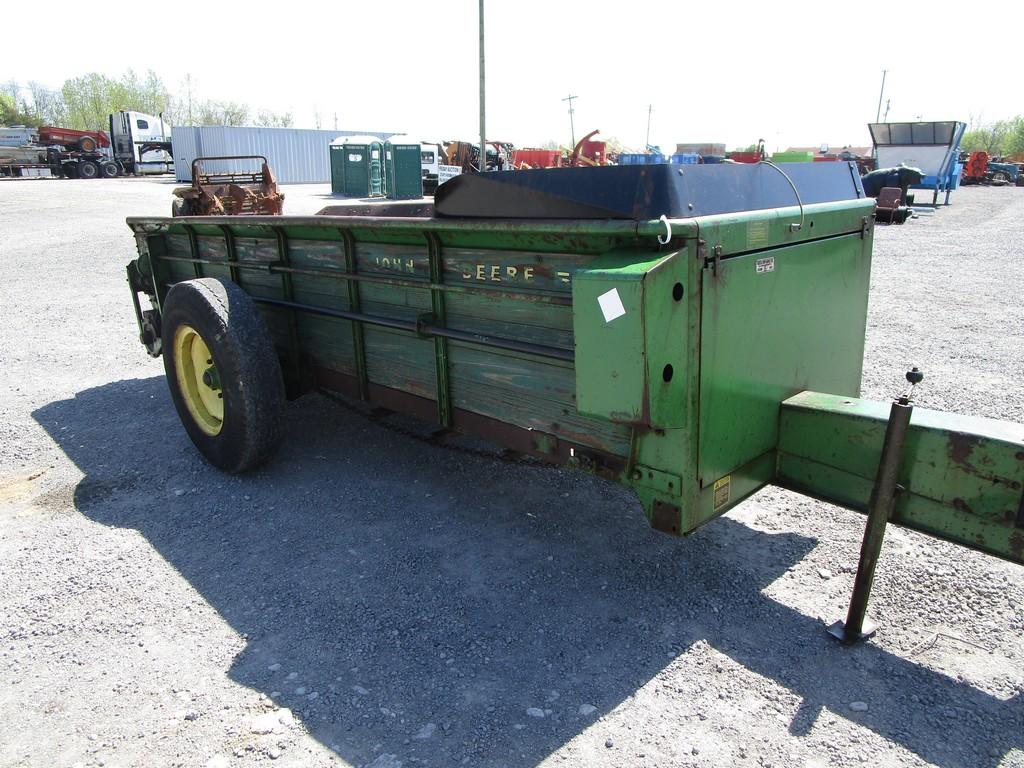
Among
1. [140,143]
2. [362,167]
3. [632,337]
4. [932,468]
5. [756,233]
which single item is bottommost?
[932,468]

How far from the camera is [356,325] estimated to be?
377 centimetres

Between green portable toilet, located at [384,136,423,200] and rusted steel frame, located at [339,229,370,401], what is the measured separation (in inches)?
826

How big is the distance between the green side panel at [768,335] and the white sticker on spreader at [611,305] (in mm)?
354

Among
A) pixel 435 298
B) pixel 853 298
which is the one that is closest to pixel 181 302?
pixel 435 298

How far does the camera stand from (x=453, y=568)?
3.23 m

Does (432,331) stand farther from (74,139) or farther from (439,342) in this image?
(74,139)

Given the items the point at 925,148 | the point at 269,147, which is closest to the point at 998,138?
the point at 925,148

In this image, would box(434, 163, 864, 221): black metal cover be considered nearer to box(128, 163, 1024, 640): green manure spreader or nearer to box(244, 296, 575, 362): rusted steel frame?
box(128, 163, 1024, 640): green manure spreader

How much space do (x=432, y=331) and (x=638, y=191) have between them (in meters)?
1.18

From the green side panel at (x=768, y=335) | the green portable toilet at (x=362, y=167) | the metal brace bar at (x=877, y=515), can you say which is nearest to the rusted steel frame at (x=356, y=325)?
the green side panel at (x=768, y=335)

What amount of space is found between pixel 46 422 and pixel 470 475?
307 centimetres

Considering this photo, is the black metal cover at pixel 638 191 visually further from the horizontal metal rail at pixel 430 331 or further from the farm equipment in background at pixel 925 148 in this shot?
the farm equipment in background at pixel 925 148

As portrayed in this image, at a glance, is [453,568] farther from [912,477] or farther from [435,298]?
[912,477]

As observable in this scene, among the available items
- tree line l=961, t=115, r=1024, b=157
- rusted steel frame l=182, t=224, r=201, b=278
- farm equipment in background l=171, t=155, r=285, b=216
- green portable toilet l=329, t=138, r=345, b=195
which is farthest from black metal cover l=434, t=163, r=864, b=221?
tree line l=961, t=115, r=1024, b=157
